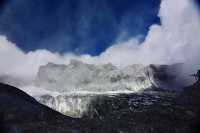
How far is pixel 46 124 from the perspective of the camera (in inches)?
2771

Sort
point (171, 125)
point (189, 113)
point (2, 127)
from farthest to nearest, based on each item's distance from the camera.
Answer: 1. point (189, 113)
2. point (171, 125)
3. point (2, 127)

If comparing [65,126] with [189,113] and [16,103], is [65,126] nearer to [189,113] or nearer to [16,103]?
[16,103]

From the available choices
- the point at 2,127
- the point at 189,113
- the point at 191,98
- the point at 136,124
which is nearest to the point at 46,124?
the point at 2,127

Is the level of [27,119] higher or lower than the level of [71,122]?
higher

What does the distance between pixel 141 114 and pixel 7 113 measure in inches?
1360

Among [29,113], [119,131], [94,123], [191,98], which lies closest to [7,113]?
[29,113]

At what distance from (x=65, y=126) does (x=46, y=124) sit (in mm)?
4354

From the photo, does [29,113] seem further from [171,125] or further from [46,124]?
[171,125]

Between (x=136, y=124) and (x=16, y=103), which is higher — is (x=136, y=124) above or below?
below

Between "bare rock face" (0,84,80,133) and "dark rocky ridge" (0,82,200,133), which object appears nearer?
"bare rock face" (0,84,80,133)

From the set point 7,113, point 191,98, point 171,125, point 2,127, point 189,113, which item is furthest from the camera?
point 191,98

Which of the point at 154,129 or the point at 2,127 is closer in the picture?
the point at 2,127

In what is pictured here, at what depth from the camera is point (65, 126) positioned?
69.1 m

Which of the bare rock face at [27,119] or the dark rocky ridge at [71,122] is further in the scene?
the dark rocky ridge at [71,122]
